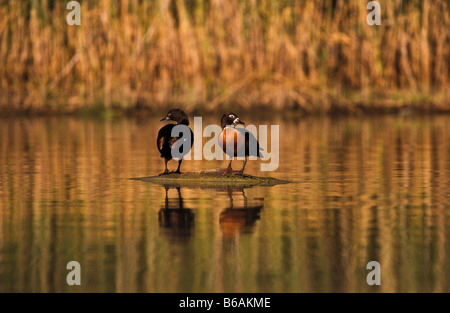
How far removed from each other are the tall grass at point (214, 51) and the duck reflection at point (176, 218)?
38.7 ft

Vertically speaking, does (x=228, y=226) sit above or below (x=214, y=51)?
below

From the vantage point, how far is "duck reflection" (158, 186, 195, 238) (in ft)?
21.2

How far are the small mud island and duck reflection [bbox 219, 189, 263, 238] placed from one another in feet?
2.84

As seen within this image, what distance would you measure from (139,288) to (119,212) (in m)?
2.45

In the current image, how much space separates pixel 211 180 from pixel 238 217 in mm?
2064

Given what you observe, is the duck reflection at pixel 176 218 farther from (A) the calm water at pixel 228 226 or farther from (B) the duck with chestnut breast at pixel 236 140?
(B) the duck with chestnut breast at pixel 236 140

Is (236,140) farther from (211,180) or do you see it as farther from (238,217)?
(238,217)

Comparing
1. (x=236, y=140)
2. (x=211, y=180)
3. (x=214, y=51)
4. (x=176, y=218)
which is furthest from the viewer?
(x=214, y=51)

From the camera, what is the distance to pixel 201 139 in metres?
15.3

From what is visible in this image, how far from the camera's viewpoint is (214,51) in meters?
19.5

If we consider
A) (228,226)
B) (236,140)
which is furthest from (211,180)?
(228,226)

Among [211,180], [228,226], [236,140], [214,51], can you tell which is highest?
[214,51]

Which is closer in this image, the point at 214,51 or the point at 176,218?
the point at 176,218
